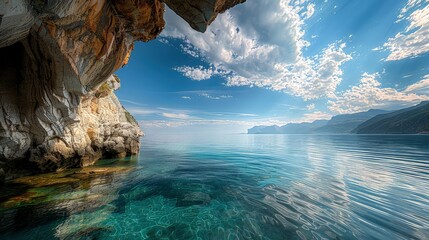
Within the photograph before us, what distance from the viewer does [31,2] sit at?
7.92 meters

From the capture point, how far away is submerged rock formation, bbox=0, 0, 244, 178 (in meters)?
9.92

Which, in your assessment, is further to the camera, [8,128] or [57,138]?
[57,138]

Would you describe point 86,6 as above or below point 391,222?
above

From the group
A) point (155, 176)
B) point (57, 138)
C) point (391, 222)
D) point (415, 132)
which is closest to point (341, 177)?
point (391, 222)

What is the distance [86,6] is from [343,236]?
19.0 meters

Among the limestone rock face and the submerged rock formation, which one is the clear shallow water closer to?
the submerged rock formation

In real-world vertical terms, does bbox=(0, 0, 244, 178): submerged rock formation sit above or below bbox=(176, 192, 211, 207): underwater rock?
above

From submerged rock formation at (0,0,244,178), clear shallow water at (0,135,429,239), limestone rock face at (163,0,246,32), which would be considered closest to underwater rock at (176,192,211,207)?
clear shallow water at (0,135,429,239)

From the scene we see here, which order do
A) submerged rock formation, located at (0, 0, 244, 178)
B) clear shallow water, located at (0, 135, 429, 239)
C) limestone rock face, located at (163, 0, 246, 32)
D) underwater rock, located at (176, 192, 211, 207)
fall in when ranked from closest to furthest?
clear shallow water, located at (0, 135, 429, 239) < submerged rock formation, located at (0, 0, 244, 178) < limestone rock face, located at (163, 0, 246, 32) < underwater rock, located at (176, 192, 211, 207)

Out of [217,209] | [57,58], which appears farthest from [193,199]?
[57,58]

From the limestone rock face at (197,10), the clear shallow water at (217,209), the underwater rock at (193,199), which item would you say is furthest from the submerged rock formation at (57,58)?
the underwater rock at (193,199)

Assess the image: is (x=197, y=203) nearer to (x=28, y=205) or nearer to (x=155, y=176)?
(x=155, y=176)

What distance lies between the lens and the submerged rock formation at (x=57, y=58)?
992cm

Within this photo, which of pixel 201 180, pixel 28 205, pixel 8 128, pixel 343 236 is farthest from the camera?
pixel 201 180
